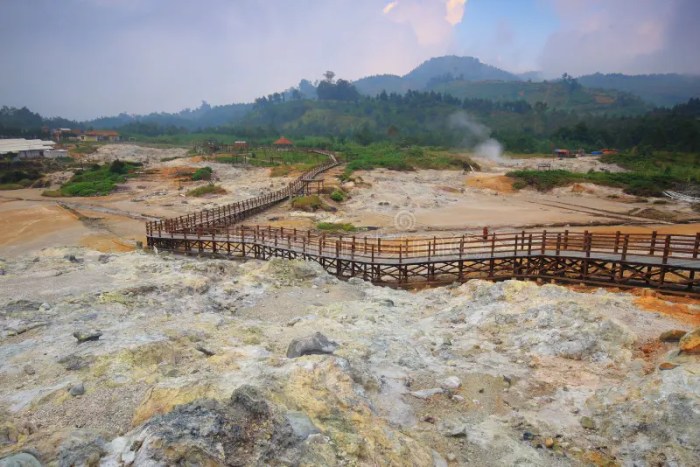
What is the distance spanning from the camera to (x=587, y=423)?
391 inches

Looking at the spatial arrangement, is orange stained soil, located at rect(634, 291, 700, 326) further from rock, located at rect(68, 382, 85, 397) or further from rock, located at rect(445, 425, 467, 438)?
rock, located at rect(68, 382, 85, 397)

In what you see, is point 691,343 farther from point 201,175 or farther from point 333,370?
point 201,175

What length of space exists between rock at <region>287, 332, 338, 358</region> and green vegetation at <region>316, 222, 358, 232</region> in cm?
2410

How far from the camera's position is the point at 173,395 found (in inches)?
362

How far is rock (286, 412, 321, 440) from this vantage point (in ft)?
26.3

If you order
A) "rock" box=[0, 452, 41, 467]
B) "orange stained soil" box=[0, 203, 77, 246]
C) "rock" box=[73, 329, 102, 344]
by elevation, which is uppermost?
"rock" box=[0, 452, 41, 467]

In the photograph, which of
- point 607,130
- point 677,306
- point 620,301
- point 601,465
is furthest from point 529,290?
point 607,130

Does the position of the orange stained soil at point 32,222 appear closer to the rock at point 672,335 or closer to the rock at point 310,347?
the rock at point 310,347

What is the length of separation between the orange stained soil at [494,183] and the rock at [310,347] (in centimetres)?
5036

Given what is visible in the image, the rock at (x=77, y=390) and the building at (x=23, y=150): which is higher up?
the building at (x=23, y=150)

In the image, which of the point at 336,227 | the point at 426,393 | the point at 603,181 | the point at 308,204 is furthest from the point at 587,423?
the point at 603,181

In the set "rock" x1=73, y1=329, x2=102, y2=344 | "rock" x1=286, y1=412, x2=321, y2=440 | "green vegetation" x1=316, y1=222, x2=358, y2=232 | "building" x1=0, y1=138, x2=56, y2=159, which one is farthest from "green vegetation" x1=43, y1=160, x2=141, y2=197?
"rock" x1=286, y1=412, x2=321, y2=440

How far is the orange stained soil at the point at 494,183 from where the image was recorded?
58.6m

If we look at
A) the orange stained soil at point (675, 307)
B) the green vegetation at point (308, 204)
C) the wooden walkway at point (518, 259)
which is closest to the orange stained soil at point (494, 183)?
the green vegetation at point (308, 204)
